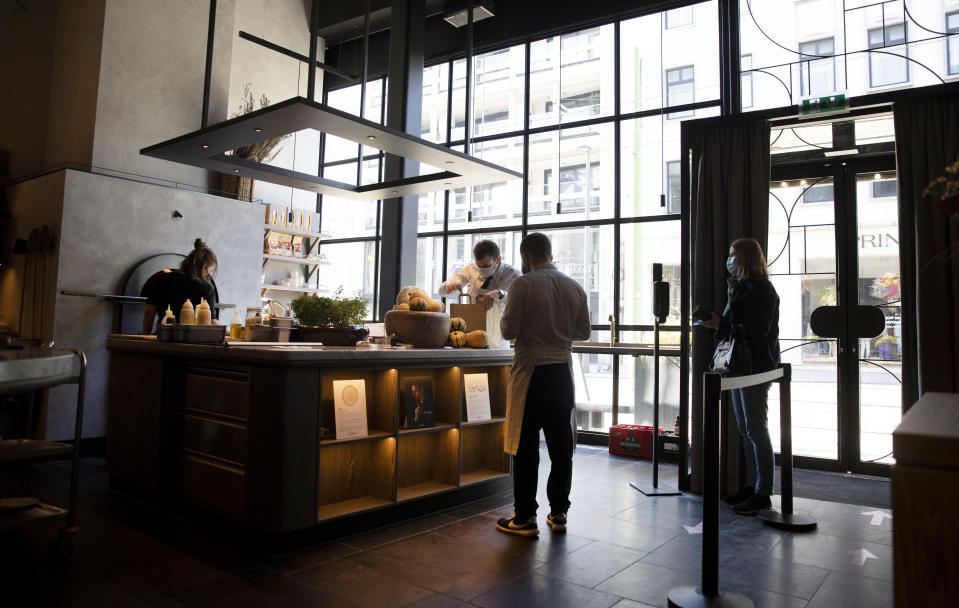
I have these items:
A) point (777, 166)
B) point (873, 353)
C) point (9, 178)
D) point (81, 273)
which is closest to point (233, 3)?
point (9, 178)

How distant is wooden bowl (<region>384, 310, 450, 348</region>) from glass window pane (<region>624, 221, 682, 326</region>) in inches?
128

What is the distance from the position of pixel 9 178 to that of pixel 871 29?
875 cm

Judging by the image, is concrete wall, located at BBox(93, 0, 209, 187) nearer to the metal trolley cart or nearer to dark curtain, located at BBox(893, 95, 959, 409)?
the metal trolley cart

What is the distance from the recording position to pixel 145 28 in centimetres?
655

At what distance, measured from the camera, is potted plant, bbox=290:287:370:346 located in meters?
3.80

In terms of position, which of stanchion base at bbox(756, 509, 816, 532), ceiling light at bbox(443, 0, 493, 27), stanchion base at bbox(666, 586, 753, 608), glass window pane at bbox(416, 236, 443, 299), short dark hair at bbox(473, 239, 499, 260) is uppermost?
ceiling light at bbox(443, 0, 493, 27)

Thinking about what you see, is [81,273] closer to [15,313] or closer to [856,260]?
[15,313]

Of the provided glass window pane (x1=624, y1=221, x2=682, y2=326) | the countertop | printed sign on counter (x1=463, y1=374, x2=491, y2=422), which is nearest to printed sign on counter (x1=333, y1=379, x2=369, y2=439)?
the countertop

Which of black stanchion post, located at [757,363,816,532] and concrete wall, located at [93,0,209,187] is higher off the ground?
concrete wall, located at [93,0,209,187]

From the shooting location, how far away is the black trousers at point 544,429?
3586mm

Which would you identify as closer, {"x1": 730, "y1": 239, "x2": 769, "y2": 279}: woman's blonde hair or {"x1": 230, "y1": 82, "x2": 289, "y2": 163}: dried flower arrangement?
{"x1": 730, "y1": 239, "x2": 769, "y2": 279}: woman's blonde hair

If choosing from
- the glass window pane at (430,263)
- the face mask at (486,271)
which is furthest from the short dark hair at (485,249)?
the glass window pane at (430,263)

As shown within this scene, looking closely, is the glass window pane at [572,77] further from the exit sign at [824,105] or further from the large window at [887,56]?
the exit sign at [824,105]

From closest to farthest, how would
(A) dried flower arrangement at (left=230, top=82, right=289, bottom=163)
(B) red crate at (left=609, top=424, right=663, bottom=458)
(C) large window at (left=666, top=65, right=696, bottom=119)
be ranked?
(B) red crate at (left=609, top=424, right=663, bottom=458) → (C) large window at (left=666, top=65, right=696, bottom=119) → (A) dried flower arrangement at (left=230, top=82, right=289, bottom=163)
